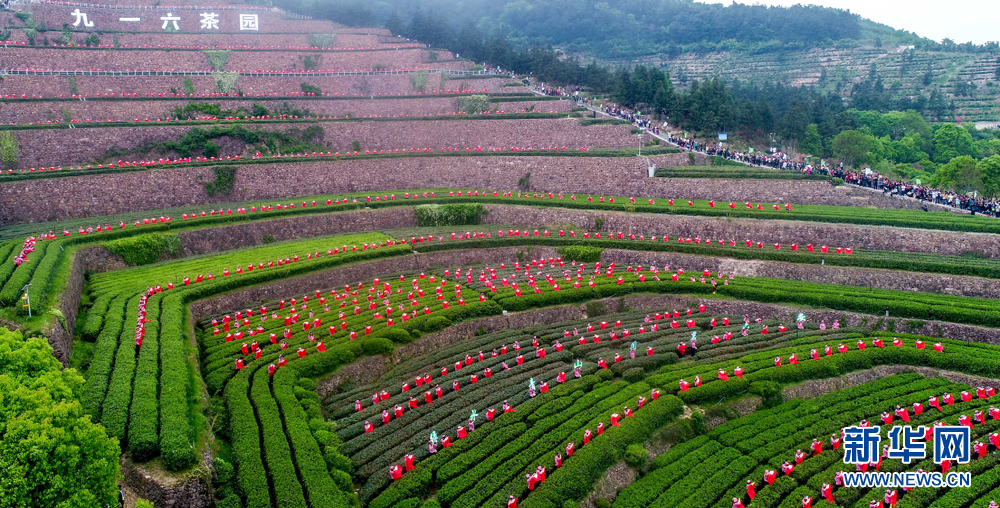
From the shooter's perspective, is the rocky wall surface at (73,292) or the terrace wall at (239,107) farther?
the terrace wall at (239,107)

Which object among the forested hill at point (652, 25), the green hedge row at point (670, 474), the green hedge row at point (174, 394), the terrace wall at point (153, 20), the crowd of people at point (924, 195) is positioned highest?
the forested hill at point (652, 25)

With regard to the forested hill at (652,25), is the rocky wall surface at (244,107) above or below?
below

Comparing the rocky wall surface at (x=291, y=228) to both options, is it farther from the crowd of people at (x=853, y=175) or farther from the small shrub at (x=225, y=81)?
the small shrub at (x=225, y=81)

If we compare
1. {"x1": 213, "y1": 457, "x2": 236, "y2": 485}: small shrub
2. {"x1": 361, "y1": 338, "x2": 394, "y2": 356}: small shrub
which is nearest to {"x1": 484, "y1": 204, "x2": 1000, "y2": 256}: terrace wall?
{"x1": 361, "y1": 338, "x2": 394, "y2": 356}: small shrub

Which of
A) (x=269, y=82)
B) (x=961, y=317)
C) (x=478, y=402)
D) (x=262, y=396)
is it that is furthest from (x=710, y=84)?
(x=262, y=396)

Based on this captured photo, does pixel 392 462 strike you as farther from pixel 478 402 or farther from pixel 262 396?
pixel 262 396

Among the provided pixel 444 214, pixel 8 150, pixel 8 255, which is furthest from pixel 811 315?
pixel 8 150

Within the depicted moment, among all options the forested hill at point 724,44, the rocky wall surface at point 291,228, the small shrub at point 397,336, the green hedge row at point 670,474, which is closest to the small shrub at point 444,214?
the rocky wall surface at point 291,228
